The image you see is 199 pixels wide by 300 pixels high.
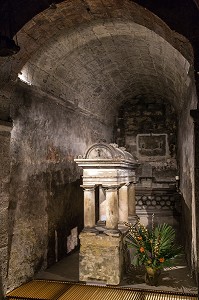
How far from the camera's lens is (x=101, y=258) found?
5.73 metres

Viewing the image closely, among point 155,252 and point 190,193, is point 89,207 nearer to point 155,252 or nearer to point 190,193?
point 155,252

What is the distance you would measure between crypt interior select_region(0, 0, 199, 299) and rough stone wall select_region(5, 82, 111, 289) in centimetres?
2

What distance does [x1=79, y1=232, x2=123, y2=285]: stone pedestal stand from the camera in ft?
18.4

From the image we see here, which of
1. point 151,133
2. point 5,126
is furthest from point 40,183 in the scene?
point 151,133

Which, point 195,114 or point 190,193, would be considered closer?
point 195,114

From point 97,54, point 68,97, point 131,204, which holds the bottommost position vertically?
Result: point 131,204

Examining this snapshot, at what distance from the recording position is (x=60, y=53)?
6414 mm

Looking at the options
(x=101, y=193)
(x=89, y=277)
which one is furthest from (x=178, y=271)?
(x=101, y=193)

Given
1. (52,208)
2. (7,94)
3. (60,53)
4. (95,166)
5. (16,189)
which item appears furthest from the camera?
(52,208)

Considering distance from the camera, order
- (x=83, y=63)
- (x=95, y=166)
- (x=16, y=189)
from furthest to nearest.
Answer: (x=83, y=63)
(x=95, y=166)
(x=16, y=189)

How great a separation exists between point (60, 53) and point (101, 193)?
334cm

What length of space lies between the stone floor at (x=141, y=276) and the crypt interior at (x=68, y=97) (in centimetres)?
21

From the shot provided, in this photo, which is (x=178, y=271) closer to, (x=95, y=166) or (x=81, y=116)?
(x=95, y=166)

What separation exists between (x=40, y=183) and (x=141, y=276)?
2645mm
